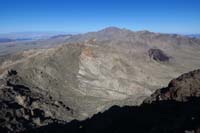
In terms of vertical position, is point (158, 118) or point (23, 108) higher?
point (158, 118)

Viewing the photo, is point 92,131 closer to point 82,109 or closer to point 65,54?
point 82,109

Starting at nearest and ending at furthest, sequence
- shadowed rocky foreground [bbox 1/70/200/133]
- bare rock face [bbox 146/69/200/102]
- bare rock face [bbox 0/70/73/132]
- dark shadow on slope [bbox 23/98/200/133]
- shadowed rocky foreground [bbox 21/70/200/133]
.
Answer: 1. shadowed rocky foreground [bbox 21/70/200/133]
2. shadowed rocky foreground [bbox 1/70/200/133]
3. dark shadow on slope [bbox 23/98/200/133]
4. bare rock face [bbox 146/69/200/102]
5. bare rock face [bbox 0/70/73/132]

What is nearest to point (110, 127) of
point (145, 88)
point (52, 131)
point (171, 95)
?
point (52, 131)

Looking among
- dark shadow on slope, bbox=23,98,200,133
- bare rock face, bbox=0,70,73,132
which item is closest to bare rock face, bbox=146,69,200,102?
dark shadow on slope, bbox=23,98,200,133

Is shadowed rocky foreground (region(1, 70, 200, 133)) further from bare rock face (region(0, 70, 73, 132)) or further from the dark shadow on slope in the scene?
bare rock face (region(0, 70, 73, 132))

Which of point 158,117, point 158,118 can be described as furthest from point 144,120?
point 158,117

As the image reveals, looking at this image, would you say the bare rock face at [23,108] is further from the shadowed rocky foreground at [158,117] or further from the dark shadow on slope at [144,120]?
the dark shadow on slope at [144,120]

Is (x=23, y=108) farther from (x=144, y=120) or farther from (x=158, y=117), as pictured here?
(x=158, y=117)
